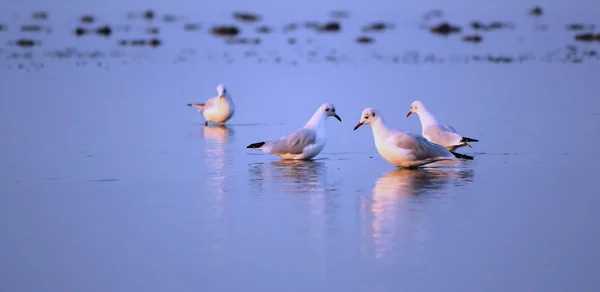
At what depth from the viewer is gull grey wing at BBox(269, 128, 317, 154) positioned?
13.5 m

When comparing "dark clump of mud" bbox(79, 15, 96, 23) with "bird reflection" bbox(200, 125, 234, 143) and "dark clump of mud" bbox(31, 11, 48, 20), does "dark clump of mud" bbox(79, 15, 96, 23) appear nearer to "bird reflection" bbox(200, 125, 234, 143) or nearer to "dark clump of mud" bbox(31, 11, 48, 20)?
"dark clump of mud" bbox(31, 11, 48, 20)

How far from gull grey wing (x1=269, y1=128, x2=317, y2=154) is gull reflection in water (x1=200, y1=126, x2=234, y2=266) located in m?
0.64

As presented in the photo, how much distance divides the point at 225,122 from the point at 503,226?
1028cm

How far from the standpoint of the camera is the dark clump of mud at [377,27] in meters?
46.7

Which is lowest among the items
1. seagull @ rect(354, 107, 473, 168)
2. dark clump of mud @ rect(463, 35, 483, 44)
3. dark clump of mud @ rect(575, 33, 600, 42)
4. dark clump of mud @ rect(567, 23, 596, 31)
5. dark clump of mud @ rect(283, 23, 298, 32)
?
seagull @ rect(354, 107, 473, 168)

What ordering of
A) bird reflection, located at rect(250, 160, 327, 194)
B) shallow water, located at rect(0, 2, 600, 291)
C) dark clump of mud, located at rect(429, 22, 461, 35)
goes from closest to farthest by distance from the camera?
shallow water, located at rect(0, 2, 600, 291), bird reflection, located at rect(250, 160, 327, 194), dark clump of mud, located at rect(429, 22, 461, 35)

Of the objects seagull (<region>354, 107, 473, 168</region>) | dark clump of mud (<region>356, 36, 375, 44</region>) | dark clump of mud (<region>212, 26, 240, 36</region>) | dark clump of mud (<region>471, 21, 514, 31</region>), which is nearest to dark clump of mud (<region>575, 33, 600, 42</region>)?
dark clump of mud (<region>356, 36, 375, 44</region>)

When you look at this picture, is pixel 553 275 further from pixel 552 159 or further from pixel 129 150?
pixel 129 150

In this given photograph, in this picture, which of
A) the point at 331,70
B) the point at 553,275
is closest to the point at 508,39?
the point at 331,70

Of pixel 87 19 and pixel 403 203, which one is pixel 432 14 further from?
pixel 403 203

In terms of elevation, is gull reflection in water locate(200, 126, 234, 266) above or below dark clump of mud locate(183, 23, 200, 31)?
below

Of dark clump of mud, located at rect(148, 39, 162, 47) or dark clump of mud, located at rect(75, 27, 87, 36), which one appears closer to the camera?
dark clump of mud, located at rect(148, 39, 162, 47)

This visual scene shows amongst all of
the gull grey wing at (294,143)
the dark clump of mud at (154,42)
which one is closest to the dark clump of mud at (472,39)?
the dark clump of mud at (154,42)

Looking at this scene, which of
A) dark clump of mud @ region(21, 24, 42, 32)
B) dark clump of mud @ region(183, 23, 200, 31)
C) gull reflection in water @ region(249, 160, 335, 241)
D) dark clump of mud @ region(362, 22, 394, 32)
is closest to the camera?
gull reflection in water @ region(249, 160, 335, 241)
